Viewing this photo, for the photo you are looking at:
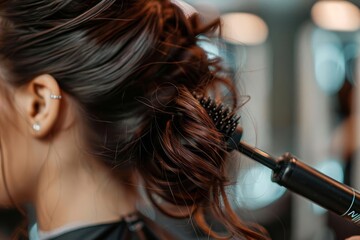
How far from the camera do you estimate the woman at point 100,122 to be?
2.36 feet

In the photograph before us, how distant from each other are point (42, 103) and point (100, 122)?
0.08 m

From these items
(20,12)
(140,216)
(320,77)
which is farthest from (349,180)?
(20,12)

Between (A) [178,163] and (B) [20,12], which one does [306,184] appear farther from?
(B) [20,12]

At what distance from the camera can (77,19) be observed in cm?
71

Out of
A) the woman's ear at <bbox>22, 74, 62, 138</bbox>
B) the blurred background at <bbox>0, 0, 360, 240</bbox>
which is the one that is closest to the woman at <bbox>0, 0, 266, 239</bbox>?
the woman's ear at <bbox>22, 74, 62, 138</bbox>

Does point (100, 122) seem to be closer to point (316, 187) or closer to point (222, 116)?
point (222, 116)

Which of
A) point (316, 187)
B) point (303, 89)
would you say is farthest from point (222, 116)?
point (303, 89)

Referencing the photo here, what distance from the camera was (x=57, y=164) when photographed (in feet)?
2.45

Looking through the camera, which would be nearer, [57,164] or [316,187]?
[316,187]

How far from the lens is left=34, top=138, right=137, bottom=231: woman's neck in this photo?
75 cm

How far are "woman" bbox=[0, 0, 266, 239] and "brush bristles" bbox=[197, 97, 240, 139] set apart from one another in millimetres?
11

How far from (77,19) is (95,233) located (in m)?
0.29

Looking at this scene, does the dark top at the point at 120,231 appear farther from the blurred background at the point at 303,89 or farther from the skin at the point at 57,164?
the blurred background at the point at 303,89

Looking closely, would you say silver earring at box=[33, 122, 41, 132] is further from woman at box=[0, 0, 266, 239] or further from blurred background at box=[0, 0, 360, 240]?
blurred background at box=[0, 0, 360, 240]
